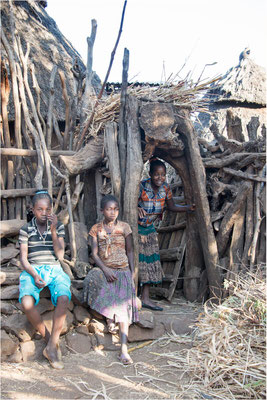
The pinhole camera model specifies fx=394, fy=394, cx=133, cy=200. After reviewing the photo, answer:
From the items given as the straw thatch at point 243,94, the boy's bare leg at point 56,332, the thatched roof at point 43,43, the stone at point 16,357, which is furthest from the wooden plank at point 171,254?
the straw thatch at point 243,94

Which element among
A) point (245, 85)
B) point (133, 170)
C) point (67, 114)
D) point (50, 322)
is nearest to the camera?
point (50, 322)

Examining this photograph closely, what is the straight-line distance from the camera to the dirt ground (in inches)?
112

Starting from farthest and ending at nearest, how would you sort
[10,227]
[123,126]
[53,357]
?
[123,126] < [10,227] < [53,357]

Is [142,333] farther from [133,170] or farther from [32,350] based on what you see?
[133,170]

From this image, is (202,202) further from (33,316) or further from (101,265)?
(33,316)

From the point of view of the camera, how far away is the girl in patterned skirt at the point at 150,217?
476 centimetres

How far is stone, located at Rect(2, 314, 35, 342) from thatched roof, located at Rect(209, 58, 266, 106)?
968 cm

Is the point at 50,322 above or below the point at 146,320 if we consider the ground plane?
above

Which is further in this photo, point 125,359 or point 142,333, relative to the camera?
point 142,333

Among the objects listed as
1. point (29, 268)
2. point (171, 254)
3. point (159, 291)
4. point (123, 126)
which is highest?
point (123, 126)

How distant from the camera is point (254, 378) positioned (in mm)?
2900

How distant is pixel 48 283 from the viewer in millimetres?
3559

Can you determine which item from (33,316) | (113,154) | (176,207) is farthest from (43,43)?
(33,316)

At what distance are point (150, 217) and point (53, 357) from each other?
6.97 ft
